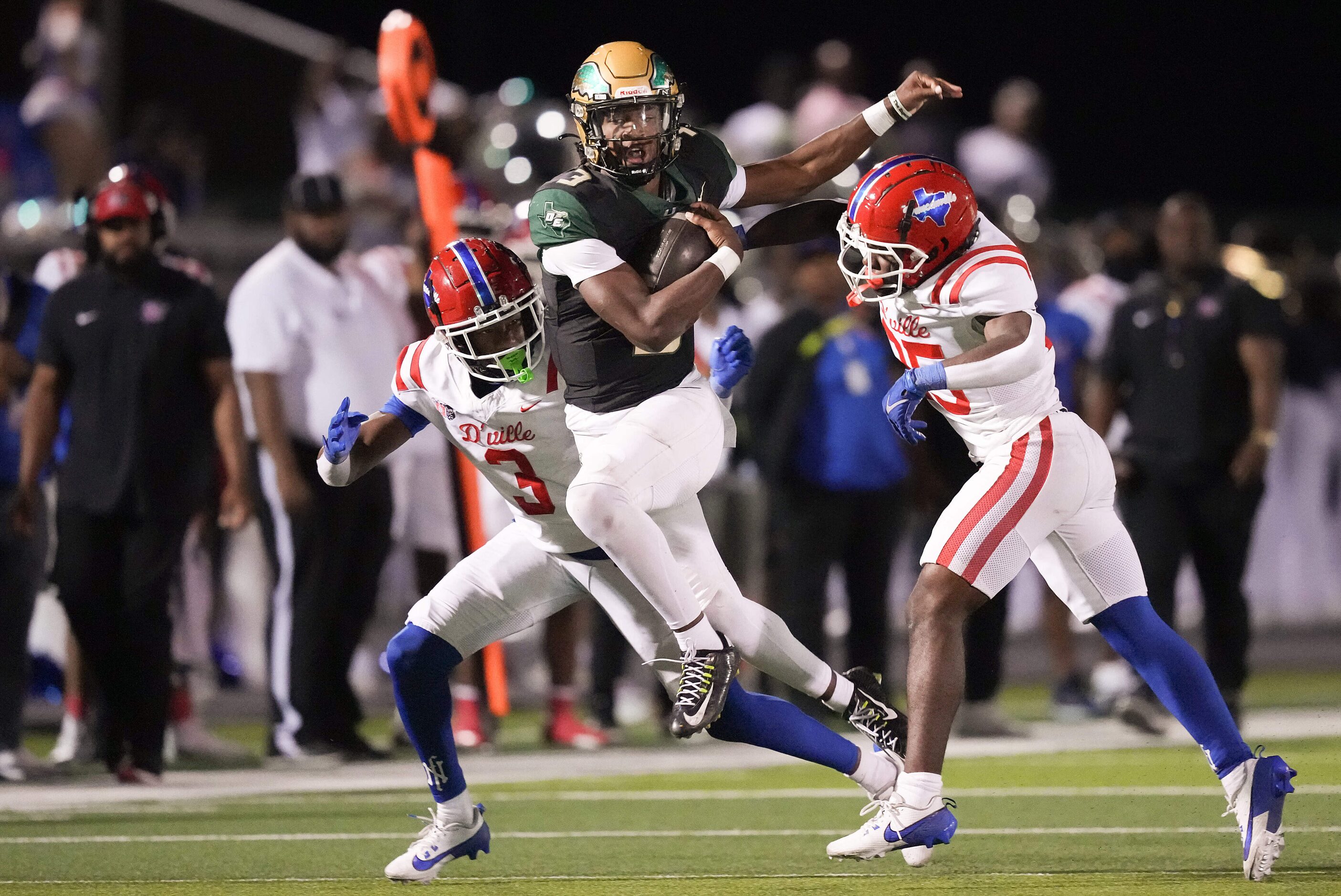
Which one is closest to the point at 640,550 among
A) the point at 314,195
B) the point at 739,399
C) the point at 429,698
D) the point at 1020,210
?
the point at 429,698

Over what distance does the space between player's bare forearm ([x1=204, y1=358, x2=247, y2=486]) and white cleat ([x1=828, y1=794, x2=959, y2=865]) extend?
322 centimetres

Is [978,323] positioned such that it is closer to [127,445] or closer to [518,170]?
[127,445]

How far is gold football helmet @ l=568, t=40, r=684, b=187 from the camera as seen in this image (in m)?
5.11

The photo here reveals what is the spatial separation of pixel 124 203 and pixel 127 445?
2.82ft

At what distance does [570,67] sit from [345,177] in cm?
930

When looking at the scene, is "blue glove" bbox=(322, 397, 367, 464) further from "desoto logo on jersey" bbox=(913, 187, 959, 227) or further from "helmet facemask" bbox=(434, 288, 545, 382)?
"desoto logo on jersey" bbox=(913, 187, 959, 227)

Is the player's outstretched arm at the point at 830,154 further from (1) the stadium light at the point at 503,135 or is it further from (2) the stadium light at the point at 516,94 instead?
(2) the stadium light at the point at 516,94

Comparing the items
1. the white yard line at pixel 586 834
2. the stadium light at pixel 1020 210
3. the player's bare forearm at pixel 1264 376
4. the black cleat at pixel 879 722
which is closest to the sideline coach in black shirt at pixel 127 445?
A: the white yard line at pixel 586 834

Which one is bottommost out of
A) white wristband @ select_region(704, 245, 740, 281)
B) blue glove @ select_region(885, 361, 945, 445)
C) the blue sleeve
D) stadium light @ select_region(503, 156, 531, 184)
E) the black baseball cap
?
blue glove @ select_region(885, 361, 945, 445)

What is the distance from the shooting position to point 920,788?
486cm

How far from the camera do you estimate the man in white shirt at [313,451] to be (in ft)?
25.4

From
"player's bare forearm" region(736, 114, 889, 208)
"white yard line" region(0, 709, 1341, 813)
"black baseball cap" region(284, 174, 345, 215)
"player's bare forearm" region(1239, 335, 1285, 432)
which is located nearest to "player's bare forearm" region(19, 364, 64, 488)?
"white yard line" region(0, 709, 1341, 813)

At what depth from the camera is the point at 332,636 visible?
7.84 m

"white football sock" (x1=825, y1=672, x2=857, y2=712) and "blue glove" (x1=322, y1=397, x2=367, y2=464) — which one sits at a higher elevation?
Answer: "blue glove" (x1=322, y1=397, x2=367, y2=464)
